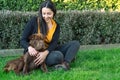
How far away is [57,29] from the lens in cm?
734

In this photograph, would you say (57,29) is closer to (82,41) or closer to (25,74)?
(25,74)

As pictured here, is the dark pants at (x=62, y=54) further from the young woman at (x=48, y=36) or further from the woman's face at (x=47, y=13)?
the woman's face at (x=47, y=13)

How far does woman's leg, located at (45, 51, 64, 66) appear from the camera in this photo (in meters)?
7.15

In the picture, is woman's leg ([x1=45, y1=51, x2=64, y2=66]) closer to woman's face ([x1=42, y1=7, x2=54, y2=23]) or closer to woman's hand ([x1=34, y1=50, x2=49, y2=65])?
woman's hand ([x1=34, y1=50, x2=49, y2=65])

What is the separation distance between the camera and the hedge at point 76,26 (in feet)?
30.5

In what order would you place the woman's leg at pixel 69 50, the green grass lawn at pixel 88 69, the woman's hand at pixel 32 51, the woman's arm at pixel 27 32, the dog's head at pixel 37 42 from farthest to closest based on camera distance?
the woman's leg at pixel 69 50, the woman's arm at pixel 27 32, the woman's hand at pixel 32 51, the dog's head at pixel 37 42, the green grass lawn at pixel 88 69

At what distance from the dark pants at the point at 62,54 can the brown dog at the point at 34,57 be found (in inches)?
8.1

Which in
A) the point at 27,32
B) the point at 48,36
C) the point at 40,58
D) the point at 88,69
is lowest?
the point at 88,69

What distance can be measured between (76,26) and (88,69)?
8.84 ft

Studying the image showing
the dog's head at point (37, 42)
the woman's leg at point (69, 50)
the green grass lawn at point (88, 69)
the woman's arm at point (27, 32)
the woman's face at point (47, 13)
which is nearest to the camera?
the green grass lawn at point (88, 69)

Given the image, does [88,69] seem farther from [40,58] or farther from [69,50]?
[40,58]

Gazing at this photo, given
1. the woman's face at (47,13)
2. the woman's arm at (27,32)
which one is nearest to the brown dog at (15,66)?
the woman's arm at (27,32)

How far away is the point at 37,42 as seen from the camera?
675cm

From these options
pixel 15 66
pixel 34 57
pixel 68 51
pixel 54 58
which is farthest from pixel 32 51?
pixel 68 51
